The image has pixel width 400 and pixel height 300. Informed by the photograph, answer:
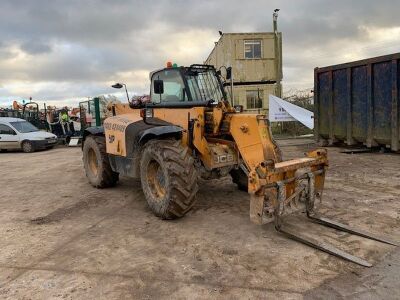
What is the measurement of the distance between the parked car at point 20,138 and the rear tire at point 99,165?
10.4 metres

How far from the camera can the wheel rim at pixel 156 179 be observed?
6.11 m

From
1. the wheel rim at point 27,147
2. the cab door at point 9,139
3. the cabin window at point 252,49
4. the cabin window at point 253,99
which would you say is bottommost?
the wheel rim at point 27,147

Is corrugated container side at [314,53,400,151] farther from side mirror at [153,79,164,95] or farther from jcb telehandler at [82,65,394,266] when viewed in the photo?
side mirror at [153,79,164,95]

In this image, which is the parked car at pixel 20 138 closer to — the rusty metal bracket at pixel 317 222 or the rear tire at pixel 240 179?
the rear tire at pixel 240 179

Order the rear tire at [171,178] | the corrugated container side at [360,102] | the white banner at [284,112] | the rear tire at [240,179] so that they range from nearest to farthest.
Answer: the rear tire at [171,178] → the rear tire at [240,179] → the corrugated container side at [360,102] → the white banner at [284,112]

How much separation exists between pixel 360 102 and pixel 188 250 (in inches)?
355

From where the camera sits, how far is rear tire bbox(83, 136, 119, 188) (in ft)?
26.4

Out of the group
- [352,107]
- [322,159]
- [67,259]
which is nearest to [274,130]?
[352,107]

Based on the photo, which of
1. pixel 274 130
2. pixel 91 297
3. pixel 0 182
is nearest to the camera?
pixel 91 297

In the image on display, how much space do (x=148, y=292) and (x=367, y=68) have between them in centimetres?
1002

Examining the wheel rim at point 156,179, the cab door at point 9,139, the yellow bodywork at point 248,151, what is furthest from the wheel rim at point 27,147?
the wheel rim at point 156,179

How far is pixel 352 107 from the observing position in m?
12.3

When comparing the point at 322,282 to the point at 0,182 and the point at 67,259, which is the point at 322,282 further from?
the point at 0,182

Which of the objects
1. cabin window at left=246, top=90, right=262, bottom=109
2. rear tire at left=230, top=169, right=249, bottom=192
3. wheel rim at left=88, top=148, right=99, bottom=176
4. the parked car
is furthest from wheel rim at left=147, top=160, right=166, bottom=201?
cabin window at left=246, top=90, right=262, bottom=109
